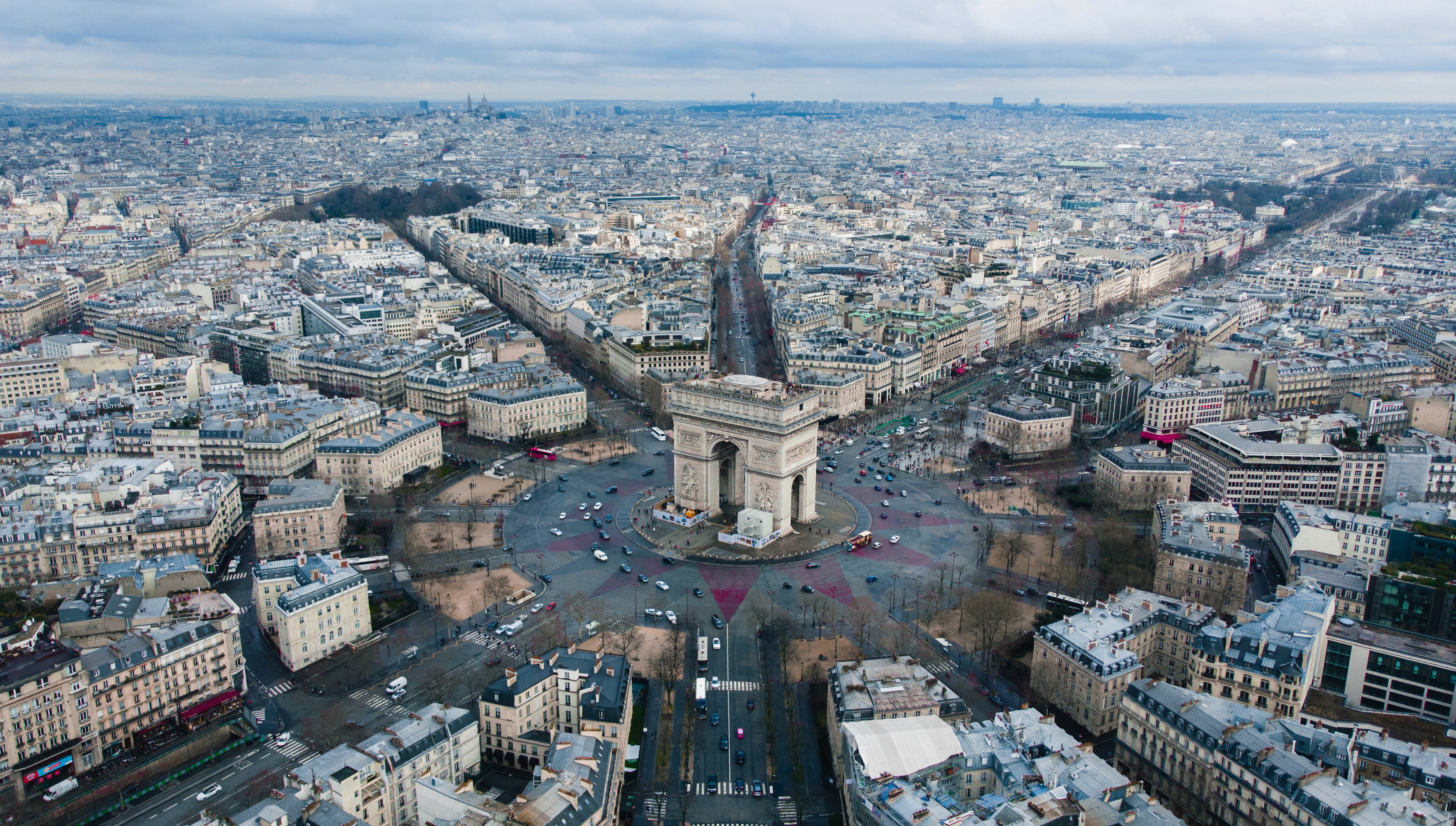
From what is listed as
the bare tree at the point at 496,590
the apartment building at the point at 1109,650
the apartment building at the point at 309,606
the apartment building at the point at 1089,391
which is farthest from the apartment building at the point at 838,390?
the apartment building at the point at 309,606

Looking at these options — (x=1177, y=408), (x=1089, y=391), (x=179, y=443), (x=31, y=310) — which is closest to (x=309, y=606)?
(x=179, y=443)

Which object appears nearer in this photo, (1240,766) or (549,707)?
(1240,766)

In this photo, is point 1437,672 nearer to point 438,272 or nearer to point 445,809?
point 445,809

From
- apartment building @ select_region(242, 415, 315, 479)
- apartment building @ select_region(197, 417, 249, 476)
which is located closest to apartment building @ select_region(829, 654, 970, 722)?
apartment building @ select_region(242, 415, 315, 479)

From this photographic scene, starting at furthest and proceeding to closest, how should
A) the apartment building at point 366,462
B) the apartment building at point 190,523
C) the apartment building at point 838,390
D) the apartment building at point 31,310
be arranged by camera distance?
the apartment building at point 31,310, the apartment building at point 838,390, the apartment building at point 366,462, the apartment building at point 190,523

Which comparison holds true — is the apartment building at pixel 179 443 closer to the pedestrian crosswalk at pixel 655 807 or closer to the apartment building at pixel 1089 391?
the pedestrian crosswalk at pixel 655 807

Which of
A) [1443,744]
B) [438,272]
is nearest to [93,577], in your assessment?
[1443,744]

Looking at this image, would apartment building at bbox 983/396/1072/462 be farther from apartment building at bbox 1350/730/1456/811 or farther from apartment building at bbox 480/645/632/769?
apartment building at bbox 480/645/632/769

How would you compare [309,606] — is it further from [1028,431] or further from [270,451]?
[1028,431]
